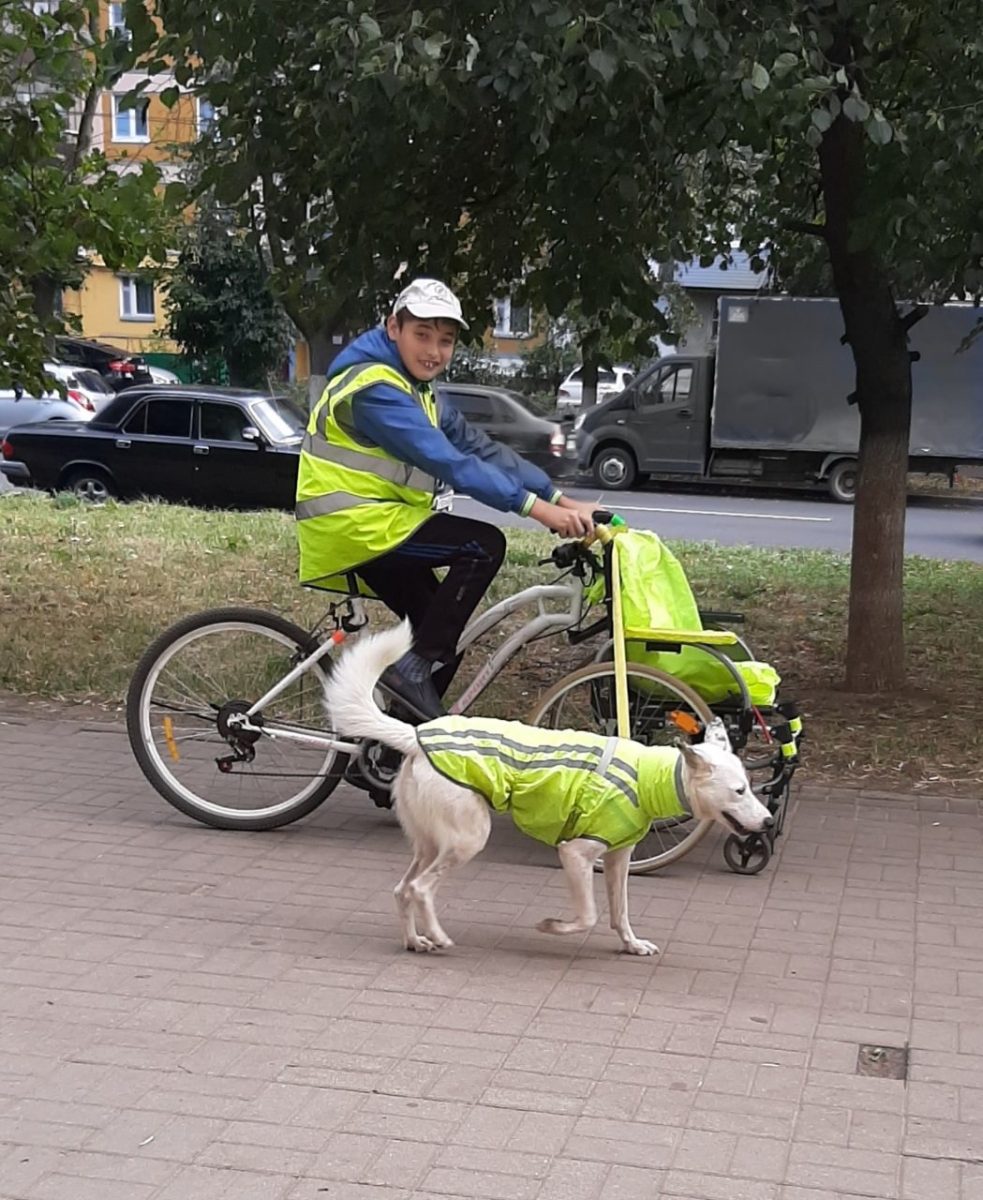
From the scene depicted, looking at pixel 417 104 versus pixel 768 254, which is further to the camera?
pixel 768 254

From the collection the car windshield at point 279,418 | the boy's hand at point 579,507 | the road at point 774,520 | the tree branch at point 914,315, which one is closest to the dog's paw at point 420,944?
the boy's hand at point 579,507

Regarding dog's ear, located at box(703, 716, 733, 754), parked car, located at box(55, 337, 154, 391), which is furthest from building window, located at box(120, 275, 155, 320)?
dog's ear, located at box(703, 716, 733, 754)

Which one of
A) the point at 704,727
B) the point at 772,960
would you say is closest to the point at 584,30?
the point at 704,727

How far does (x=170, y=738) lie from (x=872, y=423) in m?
4.06

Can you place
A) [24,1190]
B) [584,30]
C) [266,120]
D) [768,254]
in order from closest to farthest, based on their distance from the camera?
1. [24,1190]
2. [584,30]
3. [266,120]
4. [768,254]

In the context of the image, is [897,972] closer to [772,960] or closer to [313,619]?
[772,960]

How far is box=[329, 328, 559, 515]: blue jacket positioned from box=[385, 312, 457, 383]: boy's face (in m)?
0.04

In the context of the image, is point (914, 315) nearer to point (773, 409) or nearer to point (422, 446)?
point (422, 446)

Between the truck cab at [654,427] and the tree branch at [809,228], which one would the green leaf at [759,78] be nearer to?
the tree branch at [809,228]

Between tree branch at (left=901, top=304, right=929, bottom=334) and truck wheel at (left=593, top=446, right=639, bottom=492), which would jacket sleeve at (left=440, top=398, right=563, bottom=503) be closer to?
tree branch at (left=901, top=304, right=929, bottom=334)

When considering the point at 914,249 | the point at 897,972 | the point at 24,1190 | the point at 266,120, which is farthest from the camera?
the point at 266,120

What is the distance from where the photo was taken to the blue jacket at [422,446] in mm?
5523

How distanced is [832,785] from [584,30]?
3.42m

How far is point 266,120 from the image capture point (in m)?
7.77
